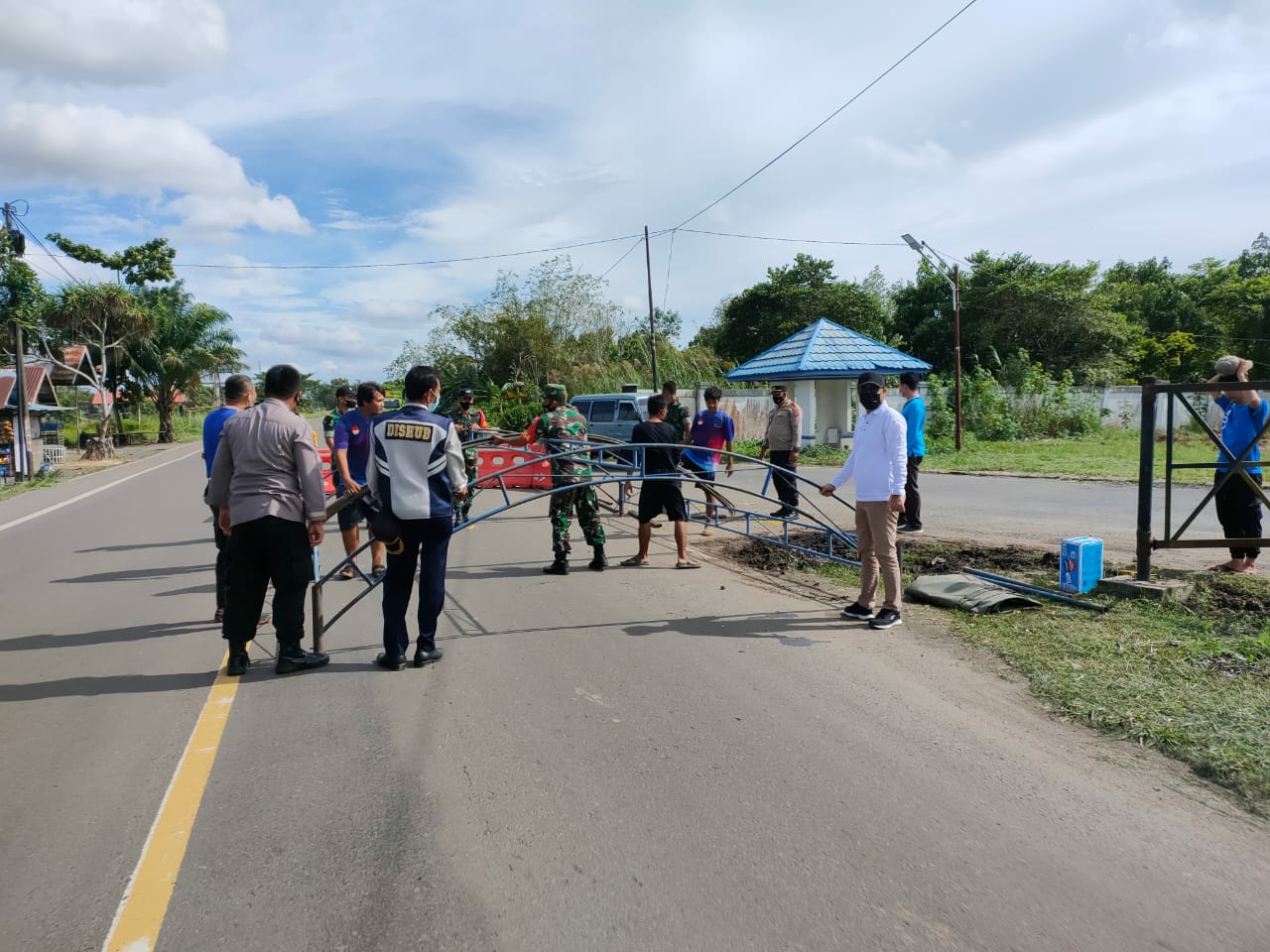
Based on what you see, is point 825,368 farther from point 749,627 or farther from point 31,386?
point 31,386

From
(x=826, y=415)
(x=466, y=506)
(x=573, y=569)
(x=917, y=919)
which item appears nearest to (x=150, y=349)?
(x=826, y=415)

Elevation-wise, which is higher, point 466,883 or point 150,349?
point 150,349

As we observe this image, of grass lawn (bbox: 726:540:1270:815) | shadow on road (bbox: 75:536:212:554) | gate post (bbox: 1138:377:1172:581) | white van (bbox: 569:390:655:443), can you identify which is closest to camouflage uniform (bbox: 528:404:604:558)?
grass lawn (bbox: 726:540:1270:815)

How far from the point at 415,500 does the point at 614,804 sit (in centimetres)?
239

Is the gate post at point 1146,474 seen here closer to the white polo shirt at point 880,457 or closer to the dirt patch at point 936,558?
the dirt patch at point 936,558

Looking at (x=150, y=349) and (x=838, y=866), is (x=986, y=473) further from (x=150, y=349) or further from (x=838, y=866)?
(x=150, y=349)

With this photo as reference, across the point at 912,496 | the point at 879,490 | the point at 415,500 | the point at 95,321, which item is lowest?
the point at 912,496

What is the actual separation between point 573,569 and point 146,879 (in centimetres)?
577

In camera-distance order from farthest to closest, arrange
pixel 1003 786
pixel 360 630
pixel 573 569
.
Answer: pixel 573 569, pixel 360 630, pixel 1003 786

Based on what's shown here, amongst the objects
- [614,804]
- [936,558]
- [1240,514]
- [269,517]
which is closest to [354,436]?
[269,517]

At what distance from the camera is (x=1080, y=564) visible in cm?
681

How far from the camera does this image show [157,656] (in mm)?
5691

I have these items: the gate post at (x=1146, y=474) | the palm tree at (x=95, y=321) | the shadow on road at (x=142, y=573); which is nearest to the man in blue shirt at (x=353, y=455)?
the shadow on road at (x=142, y=573)

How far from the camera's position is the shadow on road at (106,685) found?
16.3ft
